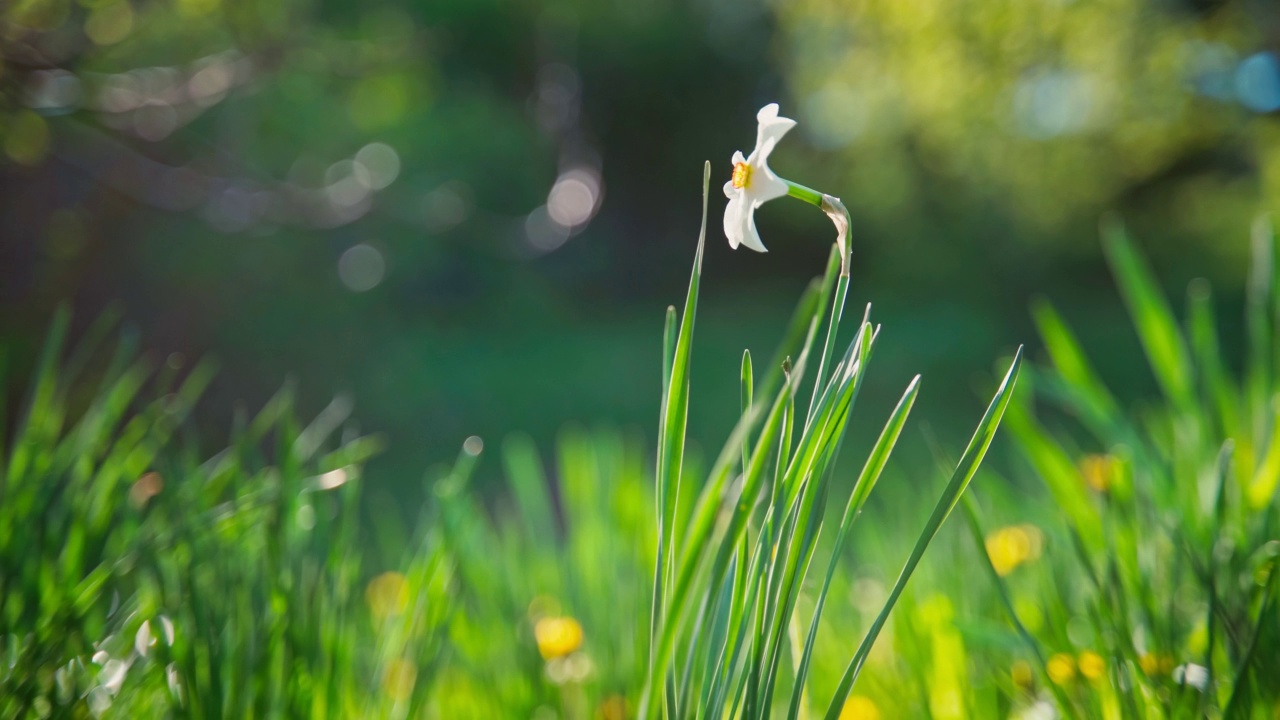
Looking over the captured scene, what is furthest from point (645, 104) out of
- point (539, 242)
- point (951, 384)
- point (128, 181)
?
point (128, 181)

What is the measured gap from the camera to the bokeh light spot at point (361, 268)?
6.04m

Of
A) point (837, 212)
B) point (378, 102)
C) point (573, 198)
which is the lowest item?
point (573, 198)

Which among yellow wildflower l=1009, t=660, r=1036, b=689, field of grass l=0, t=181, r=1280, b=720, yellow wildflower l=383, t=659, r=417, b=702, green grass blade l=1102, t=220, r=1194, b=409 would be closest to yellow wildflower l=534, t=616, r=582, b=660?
field of grass l=0, t=181, r=1280, b=720

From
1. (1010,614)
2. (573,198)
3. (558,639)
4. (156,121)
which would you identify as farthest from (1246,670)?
(573,198)

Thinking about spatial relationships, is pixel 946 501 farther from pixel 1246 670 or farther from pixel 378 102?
pixel 378 102

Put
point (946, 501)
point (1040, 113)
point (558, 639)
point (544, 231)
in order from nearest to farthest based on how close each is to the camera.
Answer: point (946, 501)
point (558, 639)
point (1040, 113)
point (544, 231)

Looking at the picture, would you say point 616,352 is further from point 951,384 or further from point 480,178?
point 951,384

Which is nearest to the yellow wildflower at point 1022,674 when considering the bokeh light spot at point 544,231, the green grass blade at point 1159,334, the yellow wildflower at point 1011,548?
the yellow wildflower at point 1011,548

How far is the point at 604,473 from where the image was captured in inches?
52.0

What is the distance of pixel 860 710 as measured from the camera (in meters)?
0.81

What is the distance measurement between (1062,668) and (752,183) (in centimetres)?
46

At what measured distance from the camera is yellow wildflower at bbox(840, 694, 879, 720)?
2.65 ft

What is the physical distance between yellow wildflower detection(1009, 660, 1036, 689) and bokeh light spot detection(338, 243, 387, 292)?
584 centimetres

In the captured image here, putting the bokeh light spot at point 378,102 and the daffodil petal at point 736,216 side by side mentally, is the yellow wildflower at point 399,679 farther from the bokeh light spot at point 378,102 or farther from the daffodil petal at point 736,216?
the bokeh light spot at point 378,102
